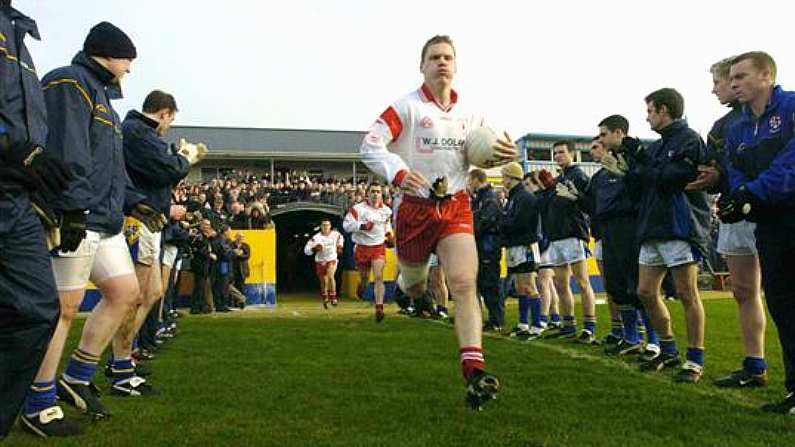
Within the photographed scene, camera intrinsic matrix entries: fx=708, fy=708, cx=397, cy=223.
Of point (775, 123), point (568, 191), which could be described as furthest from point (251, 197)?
point (775, 123)

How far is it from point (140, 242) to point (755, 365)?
546 cm

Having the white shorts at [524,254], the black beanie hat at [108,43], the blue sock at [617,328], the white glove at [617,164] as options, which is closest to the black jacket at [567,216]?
the white shorts at [524,254]

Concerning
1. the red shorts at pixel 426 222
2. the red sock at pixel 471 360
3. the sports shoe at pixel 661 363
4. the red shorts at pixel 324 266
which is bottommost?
the sports shoe at pixel 661 363

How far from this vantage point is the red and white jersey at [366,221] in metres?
15.4

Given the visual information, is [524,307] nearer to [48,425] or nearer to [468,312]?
[468,312]

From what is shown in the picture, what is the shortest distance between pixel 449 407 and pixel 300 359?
3.12m

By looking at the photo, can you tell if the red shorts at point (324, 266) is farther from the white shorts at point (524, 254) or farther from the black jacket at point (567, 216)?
the black jacket at point (567, 216)

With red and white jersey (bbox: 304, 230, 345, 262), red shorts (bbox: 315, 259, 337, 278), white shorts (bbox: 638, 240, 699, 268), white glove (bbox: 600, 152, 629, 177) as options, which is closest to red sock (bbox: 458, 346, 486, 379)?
white shorts (bbox: 638, 240, 699, 268)

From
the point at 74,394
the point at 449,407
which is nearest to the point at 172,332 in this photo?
the point at 74,394

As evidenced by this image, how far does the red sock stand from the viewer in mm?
Result: 4836

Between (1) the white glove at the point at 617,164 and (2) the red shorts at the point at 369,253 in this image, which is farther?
(2) the red shorts at the point at 369,253

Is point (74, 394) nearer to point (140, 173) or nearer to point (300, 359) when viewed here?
point (140, 173)

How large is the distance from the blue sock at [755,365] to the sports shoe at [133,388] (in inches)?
197

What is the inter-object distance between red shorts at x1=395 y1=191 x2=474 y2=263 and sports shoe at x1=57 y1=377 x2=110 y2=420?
2492 millimetres
